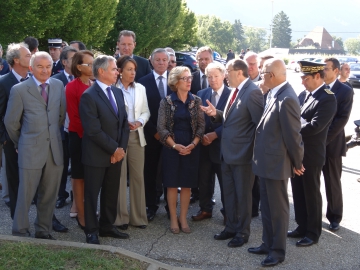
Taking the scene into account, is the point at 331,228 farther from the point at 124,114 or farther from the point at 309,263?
the point at 124,114

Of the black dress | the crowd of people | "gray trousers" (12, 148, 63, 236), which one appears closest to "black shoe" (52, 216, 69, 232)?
the crowd of people

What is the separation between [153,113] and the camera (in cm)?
666

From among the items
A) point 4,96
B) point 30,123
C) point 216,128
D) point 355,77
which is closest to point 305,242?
point 216,128

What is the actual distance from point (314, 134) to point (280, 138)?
2.36 ft

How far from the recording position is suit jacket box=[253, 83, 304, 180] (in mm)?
4844

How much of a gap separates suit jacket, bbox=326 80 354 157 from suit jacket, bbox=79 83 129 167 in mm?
2606

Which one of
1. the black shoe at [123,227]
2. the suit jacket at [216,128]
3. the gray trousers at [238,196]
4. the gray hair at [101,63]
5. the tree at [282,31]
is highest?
the tree at [282,31]

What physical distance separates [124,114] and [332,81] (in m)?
2.80

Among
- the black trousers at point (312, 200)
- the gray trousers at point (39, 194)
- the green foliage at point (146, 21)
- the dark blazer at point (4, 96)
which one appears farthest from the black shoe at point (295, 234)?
the green foliage at point (146, 21)

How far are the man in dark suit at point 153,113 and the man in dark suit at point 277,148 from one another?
1.92m

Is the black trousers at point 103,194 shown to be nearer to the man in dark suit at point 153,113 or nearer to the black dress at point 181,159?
the black dress at point 181,159

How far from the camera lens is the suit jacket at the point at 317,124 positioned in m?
5.45

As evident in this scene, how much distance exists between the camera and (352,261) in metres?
5.27

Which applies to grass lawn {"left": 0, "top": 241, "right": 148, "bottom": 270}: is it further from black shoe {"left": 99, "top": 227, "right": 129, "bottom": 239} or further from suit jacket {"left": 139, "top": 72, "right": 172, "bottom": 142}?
suit jacket {"left": 139, "top": 72, "right": 172, "bottom": 142}
